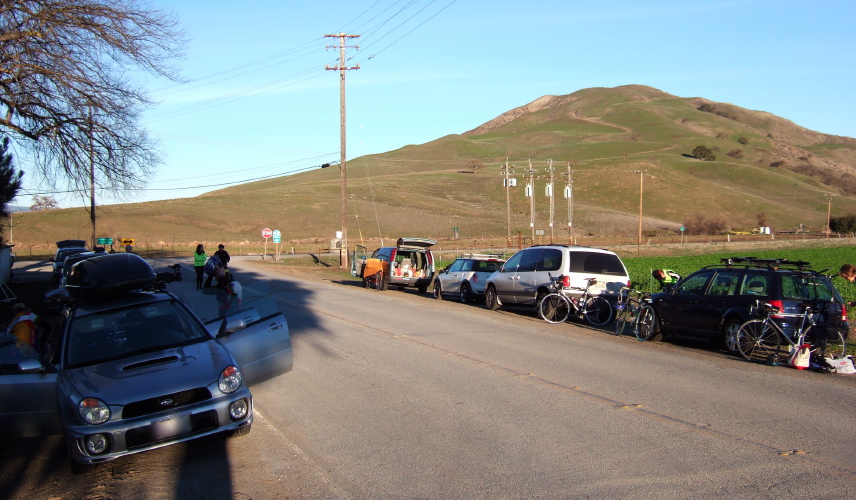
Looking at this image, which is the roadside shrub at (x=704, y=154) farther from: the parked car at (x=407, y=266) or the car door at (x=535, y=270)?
the car door at (x=535, y=270)

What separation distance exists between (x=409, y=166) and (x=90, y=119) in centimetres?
15088

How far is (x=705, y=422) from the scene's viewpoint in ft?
25.1

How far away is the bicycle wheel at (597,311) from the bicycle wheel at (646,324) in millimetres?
2053

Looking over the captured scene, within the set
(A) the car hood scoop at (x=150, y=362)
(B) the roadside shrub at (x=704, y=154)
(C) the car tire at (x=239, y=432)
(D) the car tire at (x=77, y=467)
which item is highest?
(B) the roadside shrub at (x=704, y=154)

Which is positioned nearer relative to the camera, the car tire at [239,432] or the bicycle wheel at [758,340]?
the car tire at [239,432]

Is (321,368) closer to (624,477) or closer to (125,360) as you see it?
(125,360)

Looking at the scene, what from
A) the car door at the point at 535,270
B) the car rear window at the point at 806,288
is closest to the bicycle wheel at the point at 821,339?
the car rear window at the point at 806,288

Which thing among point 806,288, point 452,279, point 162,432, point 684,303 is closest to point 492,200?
point 452,279

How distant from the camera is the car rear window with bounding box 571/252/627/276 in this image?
17547mm

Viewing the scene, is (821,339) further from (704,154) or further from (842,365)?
(704,154)

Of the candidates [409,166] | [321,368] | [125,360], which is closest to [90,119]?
[321,368]

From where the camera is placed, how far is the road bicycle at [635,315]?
14391 mm

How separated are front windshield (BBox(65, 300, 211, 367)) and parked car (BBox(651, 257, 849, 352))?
892 cm

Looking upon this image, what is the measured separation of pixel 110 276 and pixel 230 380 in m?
2.73
